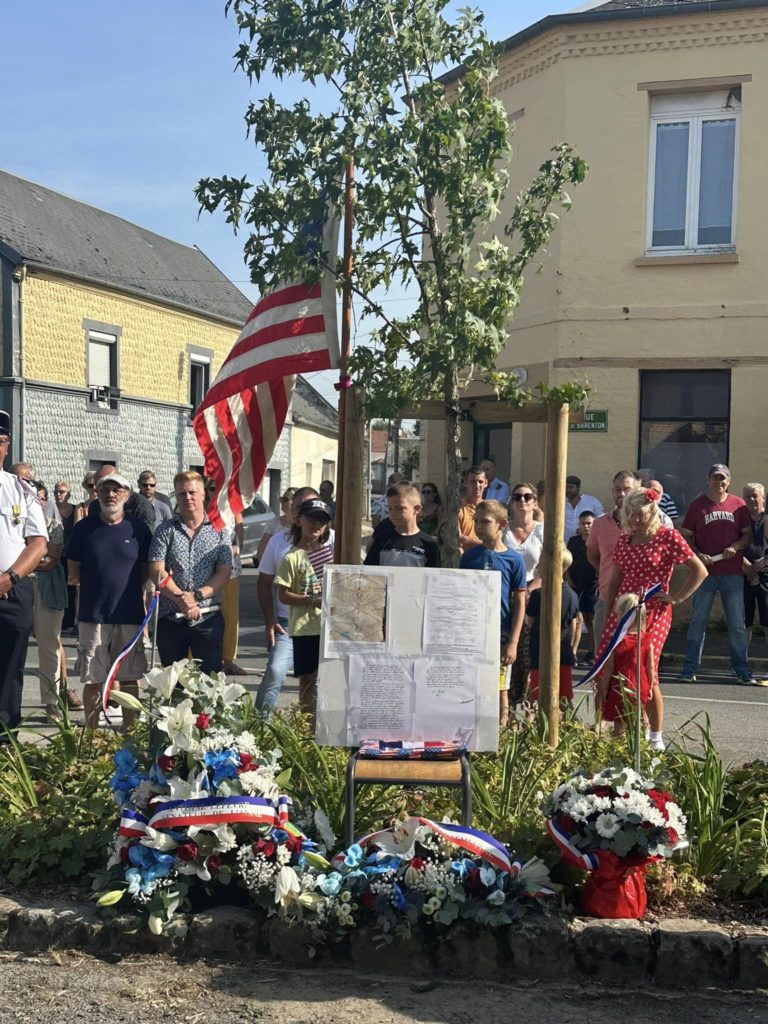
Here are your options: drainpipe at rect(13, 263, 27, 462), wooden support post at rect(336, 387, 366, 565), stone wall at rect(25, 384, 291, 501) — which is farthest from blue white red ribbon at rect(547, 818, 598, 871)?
drainpipe at rect(13, 263, 27, 462)

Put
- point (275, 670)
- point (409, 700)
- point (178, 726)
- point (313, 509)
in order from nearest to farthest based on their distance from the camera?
point (178, 726), point (409, 700), point (313, 509), point (275, 670)

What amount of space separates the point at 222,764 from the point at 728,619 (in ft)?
27.8

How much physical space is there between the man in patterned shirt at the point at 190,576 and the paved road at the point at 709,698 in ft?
3.52

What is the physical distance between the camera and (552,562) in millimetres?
6949

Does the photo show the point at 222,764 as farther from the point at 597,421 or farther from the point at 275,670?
the point at 597,421

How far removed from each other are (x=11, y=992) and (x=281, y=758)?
1.74 m

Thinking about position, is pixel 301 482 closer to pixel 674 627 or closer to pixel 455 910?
pixel 674 627

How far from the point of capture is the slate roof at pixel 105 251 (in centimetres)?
3238

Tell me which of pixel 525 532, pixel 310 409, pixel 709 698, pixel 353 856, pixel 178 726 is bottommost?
pixel 709 698

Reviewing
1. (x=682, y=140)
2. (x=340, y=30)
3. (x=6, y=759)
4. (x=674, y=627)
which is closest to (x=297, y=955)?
(x=6, y=759)

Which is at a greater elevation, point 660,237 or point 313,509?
point 660,237

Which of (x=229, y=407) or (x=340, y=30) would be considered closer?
(x=340, y=30)

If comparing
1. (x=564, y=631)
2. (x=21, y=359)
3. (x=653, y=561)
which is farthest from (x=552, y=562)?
(x=21, y=359)

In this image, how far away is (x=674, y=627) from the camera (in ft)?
51.4
